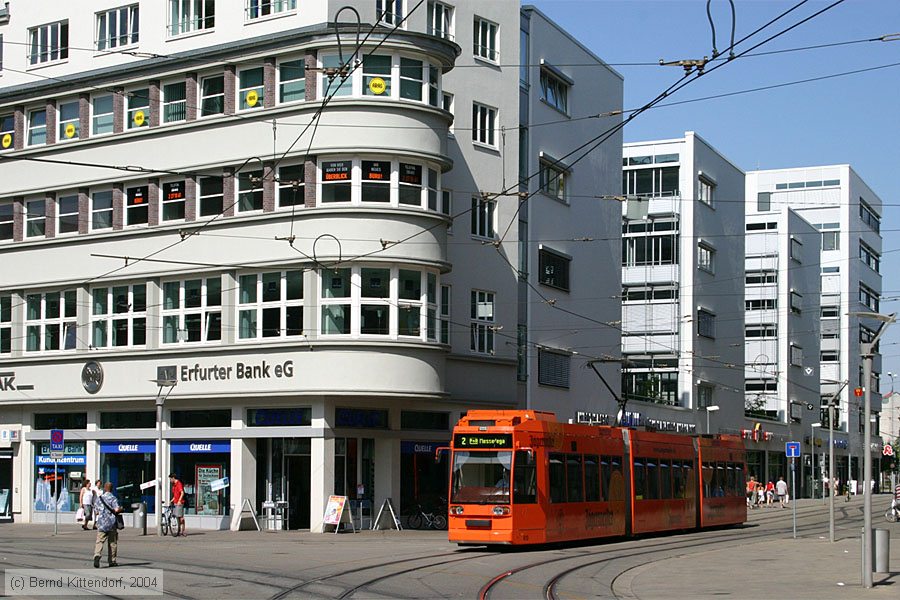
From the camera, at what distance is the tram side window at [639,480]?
36.7m

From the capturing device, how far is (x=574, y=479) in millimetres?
32656

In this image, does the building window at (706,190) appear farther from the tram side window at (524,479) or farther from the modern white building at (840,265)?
the tram side window at (524,479)

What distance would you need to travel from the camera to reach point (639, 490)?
36938mm

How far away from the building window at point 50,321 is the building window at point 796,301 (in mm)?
58288

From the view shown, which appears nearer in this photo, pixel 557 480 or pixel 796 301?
pixel 557 480

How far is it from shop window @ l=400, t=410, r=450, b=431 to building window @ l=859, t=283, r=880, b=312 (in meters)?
73.6

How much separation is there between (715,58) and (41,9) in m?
31.5

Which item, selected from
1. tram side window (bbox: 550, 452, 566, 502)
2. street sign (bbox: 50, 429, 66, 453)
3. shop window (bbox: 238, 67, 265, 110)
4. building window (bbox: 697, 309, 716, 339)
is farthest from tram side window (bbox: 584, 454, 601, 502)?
building window (bbox: 697, 309, 716, 339)

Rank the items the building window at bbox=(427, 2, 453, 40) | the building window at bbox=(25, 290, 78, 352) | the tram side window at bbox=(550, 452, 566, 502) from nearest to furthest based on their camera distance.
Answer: the tram side window at bbox=(550, 452, 566, 502)
the building window at bbox=(427, 2, 453, 40)
the building window at bbox=(25, 290, 78, 352)

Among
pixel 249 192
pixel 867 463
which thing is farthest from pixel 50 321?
pixel 867 463

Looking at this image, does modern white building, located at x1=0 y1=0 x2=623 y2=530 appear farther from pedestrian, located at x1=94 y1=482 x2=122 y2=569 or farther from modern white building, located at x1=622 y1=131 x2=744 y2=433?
modern white building, located at x1=622 y1=131 x2=744 y2=433

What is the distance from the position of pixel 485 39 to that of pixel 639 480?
1763 centimetres

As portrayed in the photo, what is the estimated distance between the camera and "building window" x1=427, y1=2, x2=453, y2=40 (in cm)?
4378

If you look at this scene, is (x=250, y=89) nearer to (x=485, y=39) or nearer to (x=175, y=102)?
(x=175, y=102)
